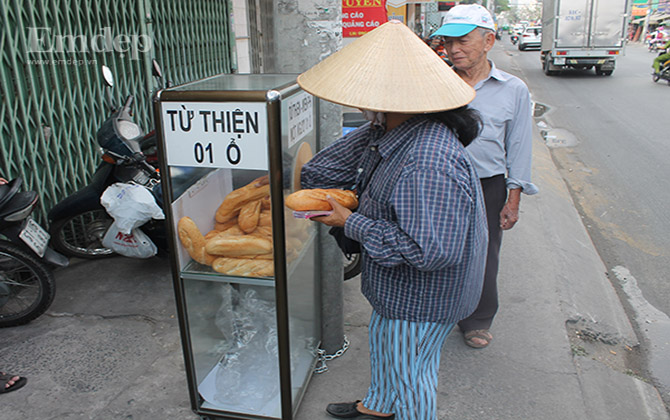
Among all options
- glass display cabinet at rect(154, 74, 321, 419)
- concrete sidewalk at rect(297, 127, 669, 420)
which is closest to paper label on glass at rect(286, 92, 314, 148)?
glass display cabinet at rect(154, 74, 321, 419)

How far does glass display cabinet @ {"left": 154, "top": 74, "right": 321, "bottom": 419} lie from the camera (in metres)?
1.95

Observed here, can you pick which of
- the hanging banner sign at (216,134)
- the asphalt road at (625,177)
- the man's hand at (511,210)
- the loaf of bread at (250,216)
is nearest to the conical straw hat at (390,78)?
the hanging banner sign at (216,134)

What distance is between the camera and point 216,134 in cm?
197

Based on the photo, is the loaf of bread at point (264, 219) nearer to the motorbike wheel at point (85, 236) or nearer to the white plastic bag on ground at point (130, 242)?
the white plastic bag on ground at point (130, 242)

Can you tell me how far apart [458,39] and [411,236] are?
1413 mm

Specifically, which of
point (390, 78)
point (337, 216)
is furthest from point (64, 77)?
point (390, 78)

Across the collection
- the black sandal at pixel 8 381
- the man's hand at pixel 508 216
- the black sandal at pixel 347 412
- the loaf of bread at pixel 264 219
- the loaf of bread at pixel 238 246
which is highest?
the loaf of bread at pixel 264 219

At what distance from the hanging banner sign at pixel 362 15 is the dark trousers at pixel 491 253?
398 centimetres

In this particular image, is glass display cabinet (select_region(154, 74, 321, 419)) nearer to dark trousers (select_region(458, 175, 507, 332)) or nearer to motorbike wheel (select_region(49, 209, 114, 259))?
dark trousers (select_region(458, 175, 507, 332))

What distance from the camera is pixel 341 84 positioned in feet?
5.95

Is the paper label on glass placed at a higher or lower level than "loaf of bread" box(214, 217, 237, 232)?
higher

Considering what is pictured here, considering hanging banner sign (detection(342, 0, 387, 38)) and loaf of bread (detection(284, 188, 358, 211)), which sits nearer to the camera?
loaf of bread (detection(284, 188, 358, 211))

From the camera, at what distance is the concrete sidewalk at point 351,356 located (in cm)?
266

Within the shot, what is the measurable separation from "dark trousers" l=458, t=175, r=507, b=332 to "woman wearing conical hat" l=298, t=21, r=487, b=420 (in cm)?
101
